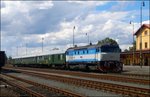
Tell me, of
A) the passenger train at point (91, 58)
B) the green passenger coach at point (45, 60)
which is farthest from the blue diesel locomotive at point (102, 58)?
the green passenger coach at point (45, 60)

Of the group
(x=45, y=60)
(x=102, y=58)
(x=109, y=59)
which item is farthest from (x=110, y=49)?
(x=45, y=60)

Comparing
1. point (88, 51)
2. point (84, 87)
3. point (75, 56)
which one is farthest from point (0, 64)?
point (84, 87)

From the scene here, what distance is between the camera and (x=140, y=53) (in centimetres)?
5338

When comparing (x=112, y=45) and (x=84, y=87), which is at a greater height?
(x=112, y=45)

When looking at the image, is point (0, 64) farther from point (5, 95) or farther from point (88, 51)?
point (5, 95)

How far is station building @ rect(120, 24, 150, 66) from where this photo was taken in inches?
2623

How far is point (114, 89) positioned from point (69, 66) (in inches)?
1131

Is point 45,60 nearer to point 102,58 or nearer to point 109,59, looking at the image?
point 109,59

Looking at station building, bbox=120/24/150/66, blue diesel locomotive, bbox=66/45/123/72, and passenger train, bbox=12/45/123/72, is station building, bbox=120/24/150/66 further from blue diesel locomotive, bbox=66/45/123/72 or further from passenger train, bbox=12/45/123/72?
blue diesel locomotive, bbox=66/45/123/72

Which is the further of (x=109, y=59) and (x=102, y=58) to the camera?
(x=109, y=59)

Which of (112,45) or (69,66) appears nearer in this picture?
(112,45)

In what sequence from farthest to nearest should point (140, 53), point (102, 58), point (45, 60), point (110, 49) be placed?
1. point (45, 60)
2. point (140, 53)
3. point (110, 49)
4. point (102, 58)

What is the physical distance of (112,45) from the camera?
38.9 metres

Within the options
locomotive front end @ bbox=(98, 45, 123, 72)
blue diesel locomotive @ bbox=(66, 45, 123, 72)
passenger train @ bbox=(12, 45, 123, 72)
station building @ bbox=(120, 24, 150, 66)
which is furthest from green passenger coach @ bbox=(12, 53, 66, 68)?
locomotive front end @ bbox=(98, 45, 123, 72)
